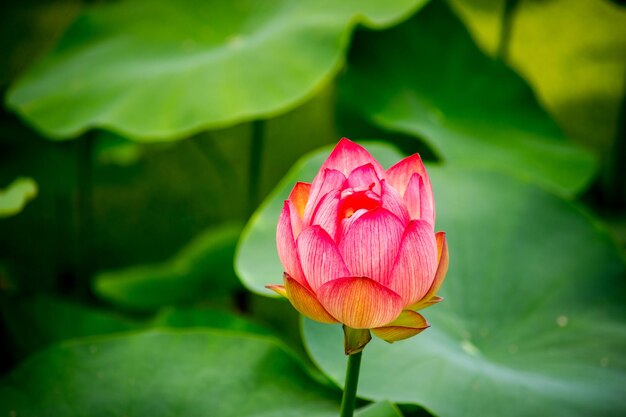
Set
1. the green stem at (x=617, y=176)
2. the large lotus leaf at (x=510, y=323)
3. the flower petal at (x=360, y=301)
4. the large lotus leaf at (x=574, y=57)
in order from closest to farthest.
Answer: the flower petal at (x=360, y=301) → the large lotus leaf at (x=510, y=323) → the green stem at (x=617, y=176) → the large lotus leaf at (x=574, y=57)

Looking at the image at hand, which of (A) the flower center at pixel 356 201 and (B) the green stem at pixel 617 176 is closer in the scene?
(A) the flower center at pixel 356 201

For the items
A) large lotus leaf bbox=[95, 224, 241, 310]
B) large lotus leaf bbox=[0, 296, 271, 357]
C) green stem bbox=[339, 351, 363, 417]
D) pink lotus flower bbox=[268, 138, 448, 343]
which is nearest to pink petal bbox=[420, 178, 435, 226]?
pink lotus flower bbox=[268, 138, 448, 343]

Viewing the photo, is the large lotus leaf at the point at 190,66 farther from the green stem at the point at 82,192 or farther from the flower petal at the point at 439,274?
the flower petal at the point at 439,274

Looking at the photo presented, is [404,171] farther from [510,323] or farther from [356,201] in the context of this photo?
[510,323]

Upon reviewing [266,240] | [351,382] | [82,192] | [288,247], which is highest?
[288,247]

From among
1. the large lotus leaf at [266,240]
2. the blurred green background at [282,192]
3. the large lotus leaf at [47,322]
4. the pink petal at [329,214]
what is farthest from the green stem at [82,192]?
the pink petal at [329,214]

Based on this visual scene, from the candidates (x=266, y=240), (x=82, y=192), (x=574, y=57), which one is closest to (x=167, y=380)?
(x=266, y=240)

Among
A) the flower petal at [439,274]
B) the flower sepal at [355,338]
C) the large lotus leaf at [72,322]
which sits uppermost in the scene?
the flower petal at [439,274]
